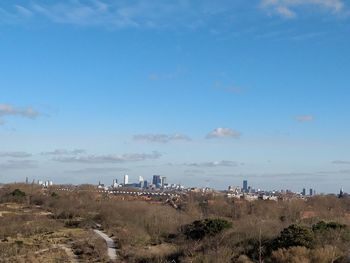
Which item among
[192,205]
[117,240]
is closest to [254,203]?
[192,205]

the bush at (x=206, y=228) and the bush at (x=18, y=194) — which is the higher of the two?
the bush at (x=18, y=194)

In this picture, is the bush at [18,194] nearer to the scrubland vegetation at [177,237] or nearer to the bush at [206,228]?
the scrubland vegetation at [177,237]

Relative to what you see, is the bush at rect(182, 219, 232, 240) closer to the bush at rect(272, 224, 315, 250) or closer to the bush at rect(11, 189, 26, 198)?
the bush at rect(272, 224, 315, 250)

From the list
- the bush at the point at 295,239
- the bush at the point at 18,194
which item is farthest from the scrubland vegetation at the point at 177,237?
the bush at the point at 18,194

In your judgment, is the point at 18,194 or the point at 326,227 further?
the point at 18,194

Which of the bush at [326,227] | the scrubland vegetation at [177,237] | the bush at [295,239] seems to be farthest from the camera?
the bush at [326,227]

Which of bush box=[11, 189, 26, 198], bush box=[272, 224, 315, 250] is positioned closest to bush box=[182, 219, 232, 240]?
bush box=[272, 224, 315, 250]

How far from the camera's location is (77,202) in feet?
237

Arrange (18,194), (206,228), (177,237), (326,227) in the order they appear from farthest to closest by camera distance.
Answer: (18,194) < (177,237) < (206,228) < (326,227)

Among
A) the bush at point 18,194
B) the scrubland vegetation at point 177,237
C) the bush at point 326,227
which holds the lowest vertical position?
the scrubland vegetation at point 177,237

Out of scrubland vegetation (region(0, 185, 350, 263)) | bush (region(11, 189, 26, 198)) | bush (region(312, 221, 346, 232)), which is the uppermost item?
bush (region(11, 189, 26, 198))

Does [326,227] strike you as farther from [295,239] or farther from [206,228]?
[206,228]

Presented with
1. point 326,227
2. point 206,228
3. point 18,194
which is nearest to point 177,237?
point 206,228

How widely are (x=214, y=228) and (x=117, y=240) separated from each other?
7.27m
